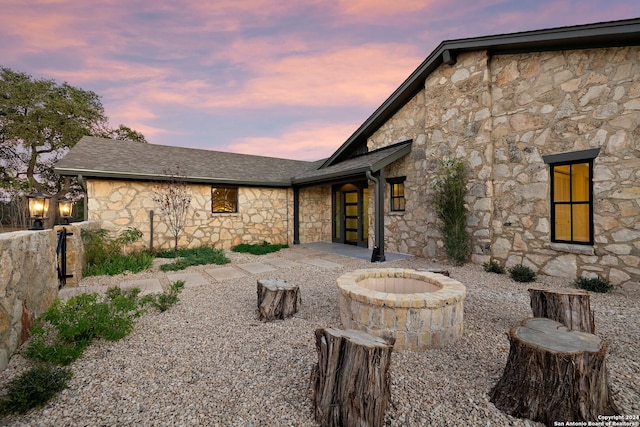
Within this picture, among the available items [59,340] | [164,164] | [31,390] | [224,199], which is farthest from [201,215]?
[31,390]

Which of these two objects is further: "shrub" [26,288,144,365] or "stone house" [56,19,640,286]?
"stone house" [56,19,640,286]

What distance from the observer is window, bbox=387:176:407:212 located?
879 cm

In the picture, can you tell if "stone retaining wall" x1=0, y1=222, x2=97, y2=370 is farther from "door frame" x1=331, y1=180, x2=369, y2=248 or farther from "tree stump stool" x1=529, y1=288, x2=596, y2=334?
"door frame" x1=331, y1=180, x2=369, y2=248

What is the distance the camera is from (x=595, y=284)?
191 inches

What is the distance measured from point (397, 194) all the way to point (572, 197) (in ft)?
14.2

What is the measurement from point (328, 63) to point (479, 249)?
7254 mm

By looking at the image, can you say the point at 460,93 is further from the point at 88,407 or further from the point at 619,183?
the point at 88,407

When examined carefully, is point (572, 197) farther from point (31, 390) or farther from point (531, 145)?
point (31, 390)

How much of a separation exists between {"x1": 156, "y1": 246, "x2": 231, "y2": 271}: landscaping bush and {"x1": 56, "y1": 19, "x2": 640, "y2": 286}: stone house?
2.86 ft

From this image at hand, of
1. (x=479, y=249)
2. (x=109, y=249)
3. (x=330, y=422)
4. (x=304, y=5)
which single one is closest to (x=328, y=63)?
(x=304, y=5)

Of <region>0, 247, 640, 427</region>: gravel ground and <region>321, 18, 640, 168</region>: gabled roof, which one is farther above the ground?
<region>321, 18, 640, 168</region>: gabled roof

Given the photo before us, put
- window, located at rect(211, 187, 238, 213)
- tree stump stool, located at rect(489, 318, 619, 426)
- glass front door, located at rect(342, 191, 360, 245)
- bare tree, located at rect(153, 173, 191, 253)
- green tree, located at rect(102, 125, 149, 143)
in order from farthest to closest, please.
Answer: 1. green tree, located at rect(102, 125, 149, 143)
2. glass front door, located at rect(342, 191, 360, 245)
3. window, located at rect(211, 187, 238, 213)
4. bare tree, located at rect(153, 173, 191, 253)
5. tree stump stool, located at rect(489, 318, 619, 426)

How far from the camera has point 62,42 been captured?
286 inches

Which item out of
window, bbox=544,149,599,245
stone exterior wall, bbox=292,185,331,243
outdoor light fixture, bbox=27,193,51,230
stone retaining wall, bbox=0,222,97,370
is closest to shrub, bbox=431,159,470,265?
window, bbox=544,149,599,245
